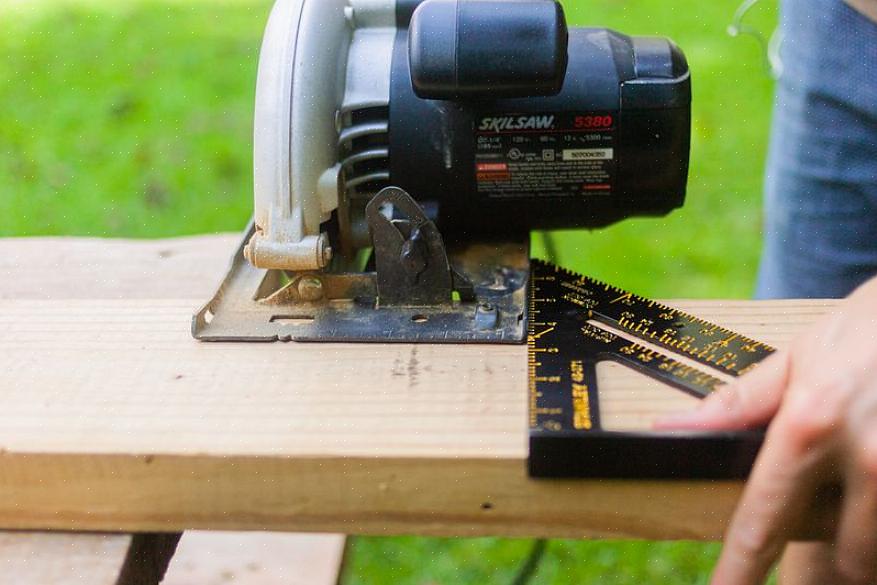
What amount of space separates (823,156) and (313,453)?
111 centimetres

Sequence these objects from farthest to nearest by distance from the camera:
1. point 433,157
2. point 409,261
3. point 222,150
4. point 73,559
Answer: point 222,150 → point 433,157 → point 409,261 → point 73,559

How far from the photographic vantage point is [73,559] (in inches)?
34.7

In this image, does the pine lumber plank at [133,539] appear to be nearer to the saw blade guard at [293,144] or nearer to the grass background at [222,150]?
the saw blade guard at [293,144]

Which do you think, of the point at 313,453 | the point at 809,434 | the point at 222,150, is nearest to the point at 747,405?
the point at 809,434

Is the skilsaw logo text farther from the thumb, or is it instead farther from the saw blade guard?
the thumb

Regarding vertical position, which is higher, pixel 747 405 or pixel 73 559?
pixel 747 405

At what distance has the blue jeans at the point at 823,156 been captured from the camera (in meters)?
1.50

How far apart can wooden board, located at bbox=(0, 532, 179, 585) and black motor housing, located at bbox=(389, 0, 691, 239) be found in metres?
0.55

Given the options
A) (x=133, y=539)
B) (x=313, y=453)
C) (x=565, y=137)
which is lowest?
(x=133, y=539)

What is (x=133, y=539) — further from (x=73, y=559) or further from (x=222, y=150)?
(x=222, y=150)

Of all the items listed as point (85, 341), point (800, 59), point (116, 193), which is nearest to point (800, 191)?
point (800, 59)

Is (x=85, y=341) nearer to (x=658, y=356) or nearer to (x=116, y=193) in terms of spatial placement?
(x=658, y=356)

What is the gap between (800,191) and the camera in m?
1.64

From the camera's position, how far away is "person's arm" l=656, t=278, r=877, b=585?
0.74 m
